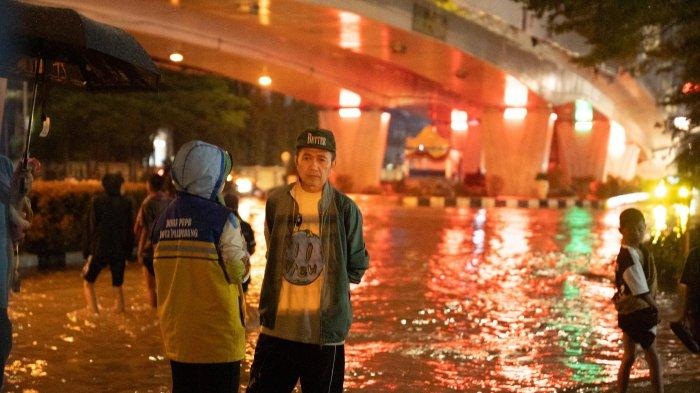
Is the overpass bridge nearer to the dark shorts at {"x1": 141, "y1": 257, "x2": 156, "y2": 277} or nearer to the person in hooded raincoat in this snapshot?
the dark shorts at {"x1": 141, "y1": 257, "x2": 156, "y2": 277}

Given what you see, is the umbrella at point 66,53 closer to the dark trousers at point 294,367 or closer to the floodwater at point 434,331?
the dark trousers at point 294,367

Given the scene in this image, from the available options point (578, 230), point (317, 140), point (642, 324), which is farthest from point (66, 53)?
point (578, 230)

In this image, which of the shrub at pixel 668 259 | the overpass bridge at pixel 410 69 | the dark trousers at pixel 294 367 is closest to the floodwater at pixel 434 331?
the shrub at pixel 668 259

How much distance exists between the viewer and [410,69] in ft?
115

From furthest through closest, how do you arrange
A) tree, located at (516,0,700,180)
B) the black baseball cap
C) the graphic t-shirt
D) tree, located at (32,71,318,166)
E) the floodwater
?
1. tree, located at (32,71,318,166)
2. tree, located at (516,0,700,180)
3. the floodwater
4. the black baseball cap
5. the graphic t-shirt

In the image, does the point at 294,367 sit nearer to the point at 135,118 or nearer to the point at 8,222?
the point at 8,222

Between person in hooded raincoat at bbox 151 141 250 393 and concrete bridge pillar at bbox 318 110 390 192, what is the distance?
38.4 m

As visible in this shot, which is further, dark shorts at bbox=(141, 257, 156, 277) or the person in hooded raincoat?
dark shorts at bbox=(141, 257, 156, 277)

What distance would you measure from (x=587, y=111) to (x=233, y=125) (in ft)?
51.0

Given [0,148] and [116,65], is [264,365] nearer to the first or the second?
[116,65]

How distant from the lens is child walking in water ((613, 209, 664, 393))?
688 cm

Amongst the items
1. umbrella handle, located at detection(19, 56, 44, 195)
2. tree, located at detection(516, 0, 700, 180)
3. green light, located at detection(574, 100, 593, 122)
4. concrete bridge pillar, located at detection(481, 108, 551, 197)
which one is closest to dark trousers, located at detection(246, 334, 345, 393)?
umbrella handle, located at detection(19, 56, 44, 195)

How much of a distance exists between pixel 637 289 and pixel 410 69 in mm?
28547

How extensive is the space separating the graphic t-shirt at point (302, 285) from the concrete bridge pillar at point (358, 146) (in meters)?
38.0
